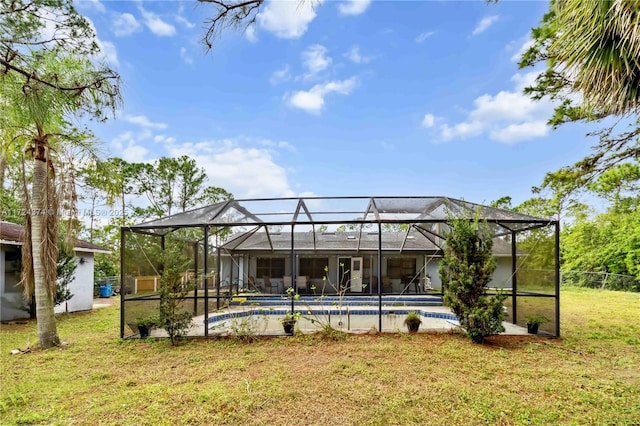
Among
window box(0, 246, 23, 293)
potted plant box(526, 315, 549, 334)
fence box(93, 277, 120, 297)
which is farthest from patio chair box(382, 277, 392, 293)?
fence box(93, 277, 120, 297)

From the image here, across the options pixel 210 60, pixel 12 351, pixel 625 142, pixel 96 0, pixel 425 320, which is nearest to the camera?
pixel 210 60

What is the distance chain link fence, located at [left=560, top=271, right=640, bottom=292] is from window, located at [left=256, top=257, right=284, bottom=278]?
1667 cm

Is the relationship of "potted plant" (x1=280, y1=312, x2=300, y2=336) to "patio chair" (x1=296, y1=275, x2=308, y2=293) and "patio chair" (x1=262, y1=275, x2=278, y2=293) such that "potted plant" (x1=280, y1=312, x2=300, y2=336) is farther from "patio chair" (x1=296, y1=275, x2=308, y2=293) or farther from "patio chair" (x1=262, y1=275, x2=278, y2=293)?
"patio chair" (x1=262, y1=275, x2=278, y2=293)

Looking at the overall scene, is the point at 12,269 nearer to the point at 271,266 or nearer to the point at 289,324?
the point at 289,324

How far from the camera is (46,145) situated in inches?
253

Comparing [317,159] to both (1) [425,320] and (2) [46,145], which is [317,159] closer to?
(1) [425,320]

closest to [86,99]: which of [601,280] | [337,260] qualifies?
[337,260]

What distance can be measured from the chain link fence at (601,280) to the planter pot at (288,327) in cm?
1932

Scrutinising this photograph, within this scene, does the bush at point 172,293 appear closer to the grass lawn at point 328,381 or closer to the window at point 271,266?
the grass lawn at point 328,381

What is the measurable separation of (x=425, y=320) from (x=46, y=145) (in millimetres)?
9591

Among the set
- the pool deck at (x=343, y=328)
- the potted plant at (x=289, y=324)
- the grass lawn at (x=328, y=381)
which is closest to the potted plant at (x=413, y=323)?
the pool deck at (x=343, y=328)

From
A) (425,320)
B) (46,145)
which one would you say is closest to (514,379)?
(425,320)

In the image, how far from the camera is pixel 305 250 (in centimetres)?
1475

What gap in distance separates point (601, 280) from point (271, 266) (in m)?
18.2
